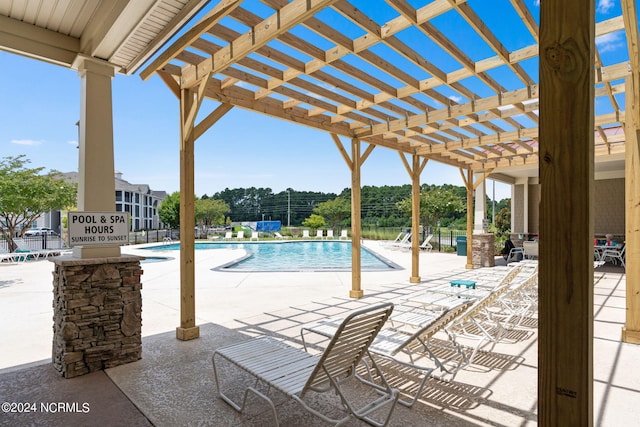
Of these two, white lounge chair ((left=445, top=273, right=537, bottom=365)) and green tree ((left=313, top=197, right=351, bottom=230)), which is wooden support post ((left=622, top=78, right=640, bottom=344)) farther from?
green tree ((left=313, top=197, right=351, bottom=230))

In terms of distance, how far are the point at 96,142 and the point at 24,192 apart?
13.7m

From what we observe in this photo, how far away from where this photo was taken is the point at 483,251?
10.6 meters

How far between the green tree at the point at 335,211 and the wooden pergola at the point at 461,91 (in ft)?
75.9

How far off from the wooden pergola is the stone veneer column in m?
0.74

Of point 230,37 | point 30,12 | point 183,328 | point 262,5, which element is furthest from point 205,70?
point 183,328

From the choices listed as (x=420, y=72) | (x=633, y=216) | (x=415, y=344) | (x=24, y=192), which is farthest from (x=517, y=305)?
(x=24, y=192)

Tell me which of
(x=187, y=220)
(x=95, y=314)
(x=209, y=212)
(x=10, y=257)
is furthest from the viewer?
(x=209, y=212)

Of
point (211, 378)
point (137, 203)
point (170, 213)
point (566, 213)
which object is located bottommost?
point (211, 378)

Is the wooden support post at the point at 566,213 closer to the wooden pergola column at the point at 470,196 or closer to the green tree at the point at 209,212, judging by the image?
the wooden pergola column at the point at 470,196

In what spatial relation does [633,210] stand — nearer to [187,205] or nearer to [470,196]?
[187,205]

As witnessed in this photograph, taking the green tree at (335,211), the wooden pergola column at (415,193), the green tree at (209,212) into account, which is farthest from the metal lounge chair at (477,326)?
the green tree at (209,212)

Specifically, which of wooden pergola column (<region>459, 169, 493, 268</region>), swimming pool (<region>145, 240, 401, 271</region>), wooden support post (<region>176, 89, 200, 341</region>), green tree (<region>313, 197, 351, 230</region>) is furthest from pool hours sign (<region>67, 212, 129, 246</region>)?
green tree (<region>313, 197, 351, 230</region>)

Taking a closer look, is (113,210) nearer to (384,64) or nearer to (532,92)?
(384,64)

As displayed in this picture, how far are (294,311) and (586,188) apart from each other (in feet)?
16.1
